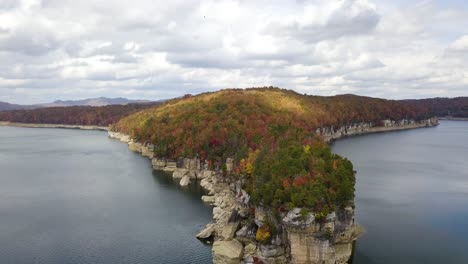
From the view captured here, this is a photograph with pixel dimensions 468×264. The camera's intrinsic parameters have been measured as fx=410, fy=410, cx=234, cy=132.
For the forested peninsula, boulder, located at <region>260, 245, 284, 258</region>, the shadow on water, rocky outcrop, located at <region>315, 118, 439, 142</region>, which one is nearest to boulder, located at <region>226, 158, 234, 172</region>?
the forested peninsula

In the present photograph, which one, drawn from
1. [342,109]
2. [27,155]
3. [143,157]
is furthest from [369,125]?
[27,155]

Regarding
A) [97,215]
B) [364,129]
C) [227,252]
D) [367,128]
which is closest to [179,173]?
[97,215]

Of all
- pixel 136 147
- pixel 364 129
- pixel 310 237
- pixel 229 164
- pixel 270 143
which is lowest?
pixel 310 237

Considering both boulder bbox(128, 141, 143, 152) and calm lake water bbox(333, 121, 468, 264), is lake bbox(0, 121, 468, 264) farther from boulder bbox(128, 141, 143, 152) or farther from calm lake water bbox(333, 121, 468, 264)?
boulder bbox(128, 141, 143, 152)

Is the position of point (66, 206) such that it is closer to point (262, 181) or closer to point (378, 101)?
point (262, 181)

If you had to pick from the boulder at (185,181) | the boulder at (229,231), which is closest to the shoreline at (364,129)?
the boulder at (185,181)

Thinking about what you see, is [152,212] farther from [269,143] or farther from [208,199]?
[269,143]

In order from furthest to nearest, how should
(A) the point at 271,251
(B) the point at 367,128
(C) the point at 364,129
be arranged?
(B) the point at 367,128 → (C) the point at 364,129 → (A) the point at 271,251

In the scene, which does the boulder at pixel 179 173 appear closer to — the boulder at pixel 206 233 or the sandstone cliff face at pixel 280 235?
the sandstone cliff face at pixel 280 235

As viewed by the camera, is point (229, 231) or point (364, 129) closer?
point (229, 231)
